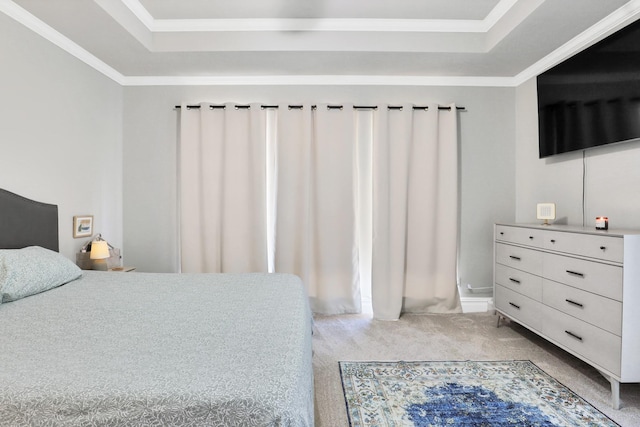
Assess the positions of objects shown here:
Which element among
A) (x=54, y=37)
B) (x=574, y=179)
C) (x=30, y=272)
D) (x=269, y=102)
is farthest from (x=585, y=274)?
(x=54, y=37)

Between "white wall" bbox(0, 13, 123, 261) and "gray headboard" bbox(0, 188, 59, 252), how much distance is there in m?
0.10

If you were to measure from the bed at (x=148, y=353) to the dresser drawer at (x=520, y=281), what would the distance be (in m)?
1.93

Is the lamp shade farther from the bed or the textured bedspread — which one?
the textured bedspread

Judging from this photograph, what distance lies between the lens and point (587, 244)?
220 cm

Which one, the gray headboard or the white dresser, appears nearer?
the white dresser

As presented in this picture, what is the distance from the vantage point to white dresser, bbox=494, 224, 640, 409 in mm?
1948

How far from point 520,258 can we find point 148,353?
283 cm

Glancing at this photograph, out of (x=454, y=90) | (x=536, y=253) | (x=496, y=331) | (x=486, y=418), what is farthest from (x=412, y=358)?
(x=454, y=90)

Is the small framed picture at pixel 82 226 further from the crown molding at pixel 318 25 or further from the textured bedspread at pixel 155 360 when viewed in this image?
the crown molding at pixel 318 25

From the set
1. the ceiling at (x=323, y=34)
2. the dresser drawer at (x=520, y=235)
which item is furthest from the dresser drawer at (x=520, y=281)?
the ceiling at (x=323, y=34)

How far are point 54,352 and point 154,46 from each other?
2.74 meters

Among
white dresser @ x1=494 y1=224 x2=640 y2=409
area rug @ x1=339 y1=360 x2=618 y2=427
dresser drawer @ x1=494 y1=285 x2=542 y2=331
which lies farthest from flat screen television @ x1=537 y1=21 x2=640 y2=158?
area rug @ x1=339 y1=360 x2=618 y2=427

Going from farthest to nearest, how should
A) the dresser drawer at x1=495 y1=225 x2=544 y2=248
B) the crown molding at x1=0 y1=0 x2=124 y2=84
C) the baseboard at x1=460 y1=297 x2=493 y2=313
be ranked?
the baseboard at x1=460 y1=297 x2=493 y2=313 → the dresser drawer at x1=495 y1=225 x2=544 y2=248 → the crown molding at x1=0 y1=0 x2=124 y2=84

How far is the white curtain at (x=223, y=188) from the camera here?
140 inches
